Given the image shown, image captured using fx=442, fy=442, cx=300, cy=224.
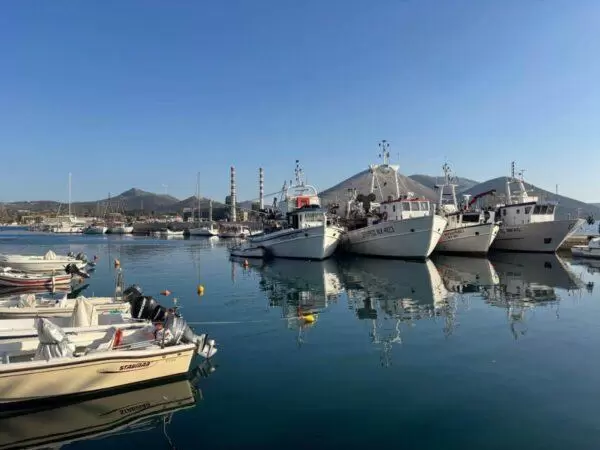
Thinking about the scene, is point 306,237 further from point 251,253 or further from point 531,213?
point 531,213

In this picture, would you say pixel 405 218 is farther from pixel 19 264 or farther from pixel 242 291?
pixel 19 264

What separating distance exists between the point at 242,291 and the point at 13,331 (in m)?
13.7

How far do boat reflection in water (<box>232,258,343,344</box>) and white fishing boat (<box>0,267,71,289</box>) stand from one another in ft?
41.1

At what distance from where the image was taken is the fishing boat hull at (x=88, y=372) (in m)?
8.84

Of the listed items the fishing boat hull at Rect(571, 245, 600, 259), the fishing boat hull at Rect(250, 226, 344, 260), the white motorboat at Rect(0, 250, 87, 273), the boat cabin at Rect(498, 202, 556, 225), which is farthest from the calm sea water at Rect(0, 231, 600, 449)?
the boat cabin at Rect(498, 202, 556, 225)

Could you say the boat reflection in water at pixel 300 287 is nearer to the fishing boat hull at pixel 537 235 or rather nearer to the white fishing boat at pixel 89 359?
the white fishing boat at pixel 89 359

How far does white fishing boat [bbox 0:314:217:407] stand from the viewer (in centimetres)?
A: 891

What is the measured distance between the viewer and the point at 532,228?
44.4 metres

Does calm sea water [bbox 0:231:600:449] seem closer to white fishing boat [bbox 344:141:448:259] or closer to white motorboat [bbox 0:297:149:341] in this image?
white motorboat [bbox 0:297:149:341]

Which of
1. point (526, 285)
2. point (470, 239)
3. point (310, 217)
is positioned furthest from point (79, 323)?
point (470, 239)

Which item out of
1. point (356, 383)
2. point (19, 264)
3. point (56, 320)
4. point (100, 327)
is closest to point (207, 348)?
point (100, 327)

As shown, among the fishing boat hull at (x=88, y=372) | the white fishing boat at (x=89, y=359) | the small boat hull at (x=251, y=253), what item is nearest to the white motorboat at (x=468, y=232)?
the small boat hull at (x=251, y=253)

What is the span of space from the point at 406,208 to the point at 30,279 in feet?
101

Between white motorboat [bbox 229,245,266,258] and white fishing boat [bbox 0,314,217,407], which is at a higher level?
white motorboat [bbox 229,245,266,258]
